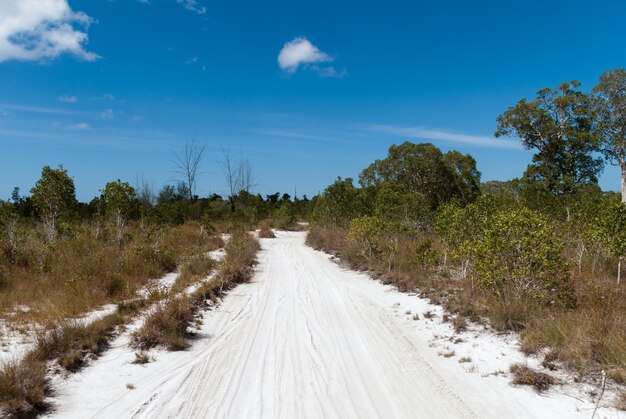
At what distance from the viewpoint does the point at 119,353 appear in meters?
5.68

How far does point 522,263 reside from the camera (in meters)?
6.90

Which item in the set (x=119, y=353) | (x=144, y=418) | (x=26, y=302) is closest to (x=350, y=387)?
(x=144, y=418)

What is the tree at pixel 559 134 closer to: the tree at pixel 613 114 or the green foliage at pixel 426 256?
the tree at pixel 613 114

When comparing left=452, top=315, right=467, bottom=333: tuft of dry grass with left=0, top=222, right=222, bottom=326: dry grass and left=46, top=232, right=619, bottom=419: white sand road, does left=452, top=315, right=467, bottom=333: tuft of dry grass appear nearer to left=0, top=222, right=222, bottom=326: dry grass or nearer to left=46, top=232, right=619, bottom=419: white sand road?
left=46, top=232, right=619, bottom=419: white sand road

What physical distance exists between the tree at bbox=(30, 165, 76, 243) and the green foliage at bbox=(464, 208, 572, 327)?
13645mm

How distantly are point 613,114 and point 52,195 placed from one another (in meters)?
33.9

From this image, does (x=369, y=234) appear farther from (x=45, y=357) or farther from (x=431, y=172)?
(x=431, y=172)

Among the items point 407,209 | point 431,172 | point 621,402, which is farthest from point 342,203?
point 621,402

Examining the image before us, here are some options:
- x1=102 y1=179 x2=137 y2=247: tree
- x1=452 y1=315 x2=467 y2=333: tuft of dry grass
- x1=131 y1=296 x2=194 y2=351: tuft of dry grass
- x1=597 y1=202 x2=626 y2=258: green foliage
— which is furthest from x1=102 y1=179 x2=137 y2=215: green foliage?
x1=597 y1=202 x2=626 y2=258: green foliage

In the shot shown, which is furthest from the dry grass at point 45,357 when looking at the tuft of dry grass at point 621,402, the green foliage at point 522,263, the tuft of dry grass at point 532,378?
the green foliage at point 522,263

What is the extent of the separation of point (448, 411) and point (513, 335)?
2.60 metres

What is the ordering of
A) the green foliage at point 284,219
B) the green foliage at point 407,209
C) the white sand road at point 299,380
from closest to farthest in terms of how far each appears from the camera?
the white sand road at point 299,380, the green foliage at point 407,209, the green foliage at point 284,219

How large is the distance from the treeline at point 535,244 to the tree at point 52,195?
1064 centimetres

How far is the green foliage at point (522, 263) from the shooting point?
670cm
